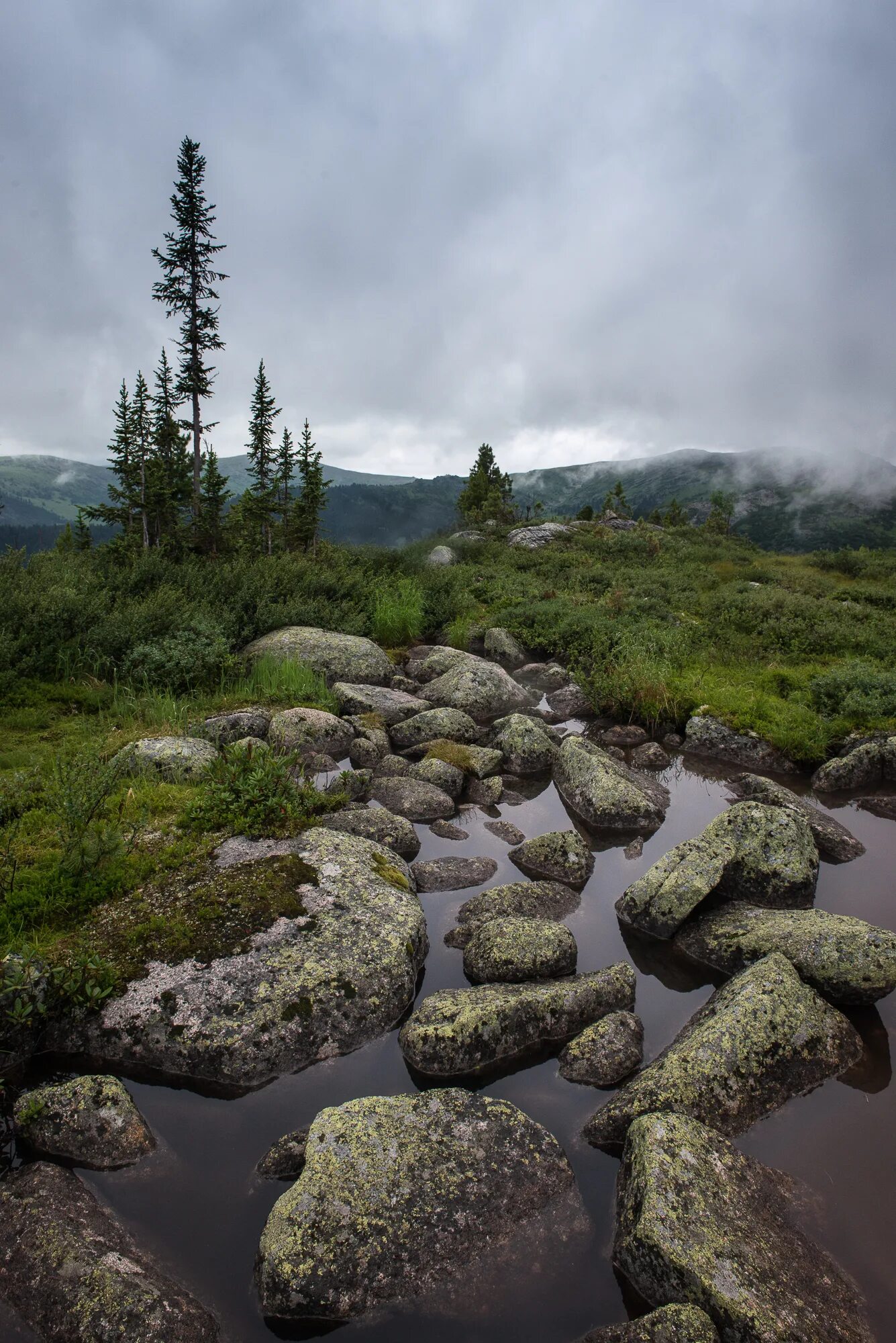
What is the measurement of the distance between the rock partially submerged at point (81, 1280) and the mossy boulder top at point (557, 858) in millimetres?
5819

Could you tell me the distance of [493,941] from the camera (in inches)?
266

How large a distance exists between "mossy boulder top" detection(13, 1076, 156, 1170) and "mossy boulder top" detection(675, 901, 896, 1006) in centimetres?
554

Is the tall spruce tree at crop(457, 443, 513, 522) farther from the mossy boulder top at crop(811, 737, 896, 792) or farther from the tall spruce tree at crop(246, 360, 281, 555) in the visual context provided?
the mossy boulder top at crop(811, 737, 896, 792)

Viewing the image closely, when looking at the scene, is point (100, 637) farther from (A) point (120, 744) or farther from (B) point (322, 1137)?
(B) point (322, 1137)

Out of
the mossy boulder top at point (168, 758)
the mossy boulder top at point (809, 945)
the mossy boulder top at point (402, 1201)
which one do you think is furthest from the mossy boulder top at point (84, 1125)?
the mossy boulder top at point (809, 945)

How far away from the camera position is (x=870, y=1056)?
5.71 m

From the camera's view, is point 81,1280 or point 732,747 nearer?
point 81,1280

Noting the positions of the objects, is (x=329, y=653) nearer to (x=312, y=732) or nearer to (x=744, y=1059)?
(x=312, y=732)

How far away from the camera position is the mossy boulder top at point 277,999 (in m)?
5.45

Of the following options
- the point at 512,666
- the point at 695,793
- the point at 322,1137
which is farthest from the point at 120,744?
the point at 512,666

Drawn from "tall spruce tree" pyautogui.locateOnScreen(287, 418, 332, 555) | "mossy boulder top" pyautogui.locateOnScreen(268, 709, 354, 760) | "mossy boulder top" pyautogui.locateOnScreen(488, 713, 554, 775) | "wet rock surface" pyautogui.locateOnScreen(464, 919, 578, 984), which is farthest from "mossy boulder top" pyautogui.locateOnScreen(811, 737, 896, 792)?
"tall spruce tree" pyautogui.locateOnScreen(287, 418, 332, 555)

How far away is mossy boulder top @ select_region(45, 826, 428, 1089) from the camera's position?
545cm

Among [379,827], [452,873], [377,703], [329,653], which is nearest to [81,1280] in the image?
[452,873]

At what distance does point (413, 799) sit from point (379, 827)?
56.6 inches
